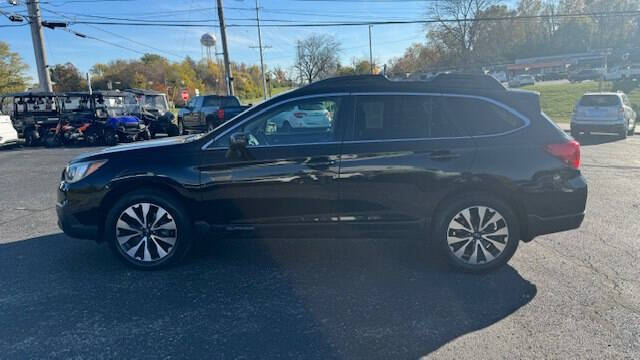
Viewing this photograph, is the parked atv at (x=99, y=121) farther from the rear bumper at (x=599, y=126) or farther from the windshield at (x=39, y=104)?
the rear bumper at (x=599, y=126)

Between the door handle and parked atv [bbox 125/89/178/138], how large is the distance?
16.2 metres

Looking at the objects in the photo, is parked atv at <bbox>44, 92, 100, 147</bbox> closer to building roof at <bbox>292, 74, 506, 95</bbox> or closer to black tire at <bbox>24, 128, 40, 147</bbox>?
black tire at <bbox>24, 128, 40, 147</bbox>

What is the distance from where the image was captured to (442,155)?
155 inches

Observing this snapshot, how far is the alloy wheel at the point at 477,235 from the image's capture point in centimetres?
402

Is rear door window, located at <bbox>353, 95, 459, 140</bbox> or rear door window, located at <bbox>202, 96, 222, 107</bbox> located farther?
rear door window, located at <bbox>202, 96, 222, 107</bbox>

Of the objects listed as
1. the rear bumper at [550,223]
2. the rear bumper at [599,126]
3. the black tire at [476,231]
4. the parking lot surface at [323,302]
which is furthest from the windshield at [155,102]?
the rear bumper at [550,223]

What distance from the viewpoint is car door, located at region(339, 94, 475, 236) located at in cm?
393

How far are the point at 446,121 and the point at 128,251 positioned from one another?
3.33 meters

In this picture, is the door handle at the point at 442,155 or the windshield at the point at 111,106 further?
the windshield at the point at 111,106

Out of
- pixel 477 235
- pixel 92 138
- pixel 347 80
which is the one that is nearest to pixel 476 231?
pixel 477 235

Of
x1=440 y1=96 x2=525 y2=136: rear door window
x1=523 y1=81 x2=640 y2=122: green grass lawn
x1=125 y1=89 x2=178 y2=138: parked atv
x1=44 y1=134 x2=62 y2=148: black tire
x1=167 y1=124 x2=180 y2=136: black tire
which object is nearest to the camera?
x1=440 y1=96 x2=525 y2=136: rear door window

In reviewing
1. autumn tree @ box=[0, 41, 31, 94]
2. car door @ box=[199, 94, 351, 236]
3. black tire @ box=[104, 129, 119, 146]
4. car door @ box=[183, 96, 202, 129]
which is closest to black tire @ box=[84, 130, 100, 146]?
black tire @ box=[104, 129, 119, 146]

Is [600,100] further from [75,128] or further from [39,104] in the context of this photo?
[39,104]

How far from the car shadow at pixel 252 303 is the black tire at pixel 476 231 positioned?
0.13m
